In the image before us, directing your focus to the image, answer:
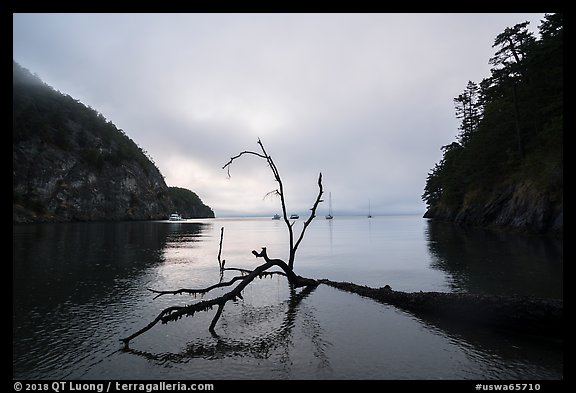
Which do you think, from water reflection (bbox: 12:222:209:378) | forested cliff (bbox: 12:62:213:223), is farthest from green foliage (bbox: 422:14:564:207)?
forested cliff (bbox: 12:62:213:223)

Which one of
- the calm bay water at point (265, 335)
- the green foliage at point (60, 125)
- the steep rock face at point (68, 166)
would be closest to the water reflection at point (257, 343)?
the calm bay water at point (265, 335)

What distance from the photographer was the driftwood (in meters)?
9.03

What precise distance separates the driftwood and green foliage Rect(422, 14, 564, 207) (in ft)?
103

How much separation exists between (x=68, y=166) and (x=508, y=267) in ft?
427

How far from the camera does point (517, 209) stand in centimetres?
4144

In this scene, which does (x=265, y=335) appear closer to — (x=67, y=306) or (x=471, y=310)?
(x=471, y=310)

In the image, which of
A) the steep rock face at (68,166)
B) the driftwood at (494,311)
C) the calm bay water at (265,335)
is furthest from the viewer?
the steep rock face at (68,166)

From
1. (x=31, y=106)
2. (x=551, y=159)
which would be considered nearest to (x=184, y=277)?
(x=551, y=159)

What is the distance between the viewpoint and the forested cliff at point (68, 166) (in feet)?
307

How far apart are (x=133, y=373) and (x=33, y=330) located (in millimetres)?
5891

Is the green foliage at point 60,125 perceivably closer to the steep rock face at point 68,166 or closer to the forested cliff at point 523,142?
the steep rock face at point 68,166

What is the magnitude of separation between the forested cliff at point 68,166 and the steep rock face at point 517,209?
111 metres

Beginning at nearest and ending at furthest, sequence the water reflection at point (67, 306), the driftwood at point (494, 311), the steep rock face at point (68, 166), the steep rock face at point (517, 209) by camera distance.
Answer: the water reflection at point (67, 306) < the driftwood at point (494, 311) < the steep rock face at point (517, 209) < the steep rock face at point (68, 166)

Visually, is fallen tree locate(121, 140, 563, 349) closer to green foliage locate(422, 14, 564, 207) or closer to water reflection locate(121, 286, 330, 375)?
water reflection locate(121, 286, 330, 375)
